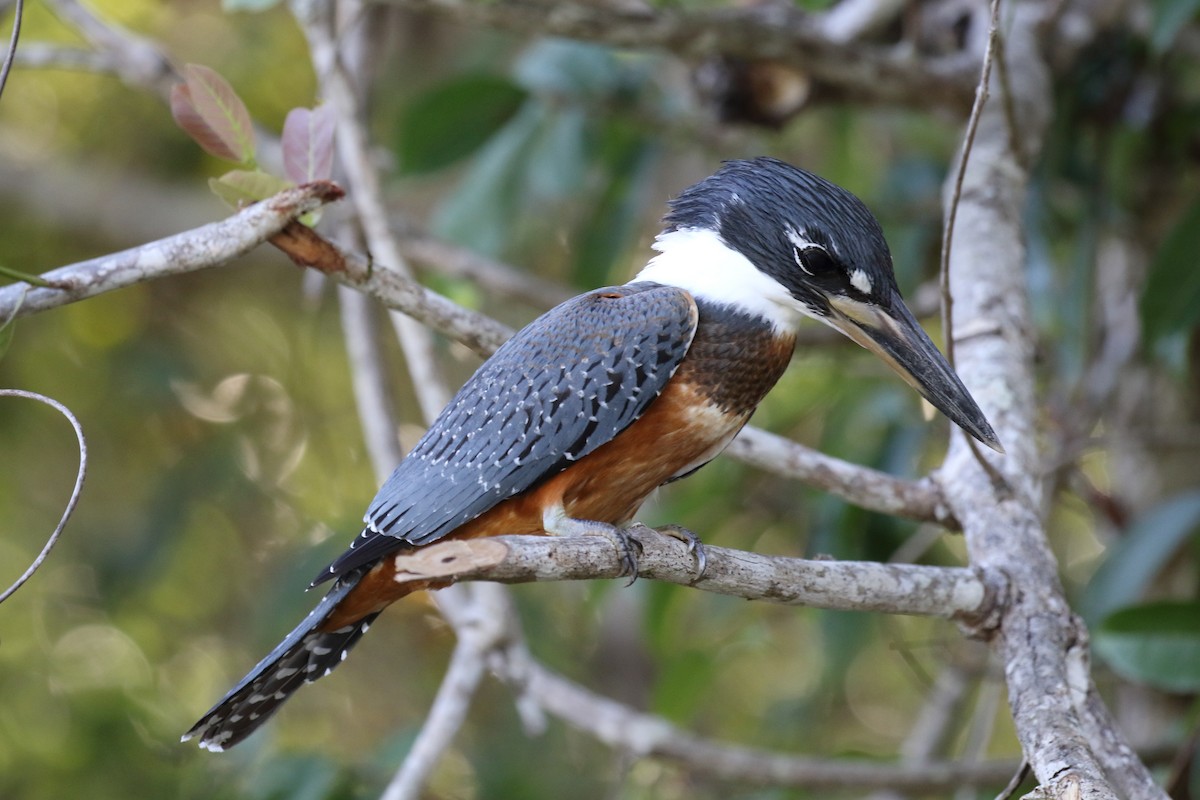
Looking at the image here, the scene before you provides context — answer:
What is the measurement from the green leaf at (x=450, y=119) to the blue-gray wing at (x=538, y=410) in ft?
5.79

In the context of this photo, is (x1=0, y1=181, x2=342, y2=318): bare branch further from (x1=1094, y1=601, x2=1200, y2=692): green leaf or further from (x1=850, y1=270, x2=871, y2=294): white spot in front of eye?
(x1=1094, y1=601, x2=1200, y2=692): green leaf

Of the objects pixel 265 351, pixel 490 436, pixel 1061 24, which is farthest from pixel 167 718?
pixel 1061 24

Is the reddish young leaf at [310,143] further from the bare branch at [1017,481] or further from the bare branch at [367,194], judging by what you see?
the bare branch at [1017,481]

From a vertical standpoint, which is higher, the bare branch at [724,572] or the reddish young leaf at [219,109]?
the reddish young leaf at [219,109]

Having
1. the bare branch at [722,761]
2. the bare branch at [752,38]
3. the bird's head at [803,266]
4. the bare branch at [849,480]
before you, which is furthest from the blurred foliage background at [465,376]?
the bird's head at [803,266]

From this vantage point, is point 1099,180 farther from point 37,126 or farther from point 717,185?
point 37,126

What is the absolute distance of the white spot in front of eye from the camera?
2.22 m

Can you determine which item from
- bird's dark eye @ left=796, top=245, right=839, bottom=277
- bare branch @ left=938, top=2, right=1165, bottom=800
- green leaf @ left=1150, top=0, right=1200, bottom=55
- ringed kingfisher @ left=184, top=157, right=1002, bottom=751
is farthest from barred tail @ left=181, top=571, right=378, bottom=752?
green leaf @ left=1150, top=0, right=1200, bottom=55

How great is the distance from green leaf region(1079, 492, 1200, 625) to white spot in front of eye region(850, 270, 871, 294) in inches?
55.2

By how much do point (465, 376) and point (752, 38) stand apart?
209 cm

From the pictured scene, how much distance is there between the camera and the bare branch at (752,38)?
120 inches

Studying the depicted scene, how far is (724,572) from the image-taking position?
6.48 feet

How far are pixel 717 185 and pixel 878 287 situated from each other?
0.44m

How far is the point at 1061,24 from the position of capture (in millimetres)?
3764
